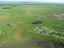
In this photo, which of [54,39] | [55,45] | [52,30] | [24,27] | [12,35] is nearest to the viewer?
[55,45]

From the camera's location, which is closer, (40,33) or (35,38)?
(35,38)

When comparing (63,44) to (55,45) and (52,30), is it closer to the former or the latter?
(55,45)

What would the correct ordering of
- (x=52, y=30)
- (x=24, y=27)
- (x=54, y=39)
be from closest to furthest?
(x=54, y=39) < (x=52, y=30) < (x=24, y=27)

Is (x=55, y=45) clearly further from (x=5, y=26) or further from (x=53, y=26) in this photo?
(x=5, y=26)

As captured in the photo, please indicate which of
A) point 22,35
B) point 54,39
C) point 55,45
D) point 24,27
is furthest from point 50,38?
point 24,27

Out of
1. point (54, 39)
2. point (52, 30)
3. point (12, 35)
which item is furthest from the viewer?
point (52, 30)

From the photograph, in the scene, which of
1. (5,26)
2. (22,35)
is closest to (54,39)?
(22,35)

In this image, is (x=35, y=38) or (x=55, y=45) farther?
(x=35, y=38)

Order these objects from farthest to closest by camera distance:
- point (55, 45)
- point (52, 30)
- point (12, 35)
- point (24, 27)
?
point (24, 27), point (52, 30), point (12, 35), point (55, 45)
